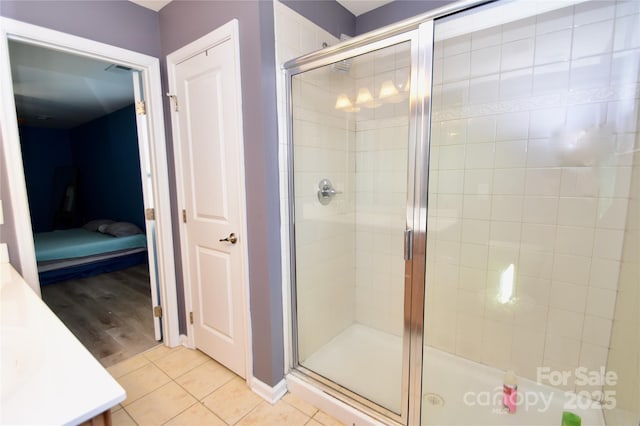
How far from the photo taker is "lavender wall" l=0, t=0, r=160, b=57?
150 cm

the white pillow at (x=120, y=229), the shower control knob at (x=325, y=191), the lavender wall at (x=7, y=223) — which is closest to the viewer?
the lavender wall at (x=7, y=223)

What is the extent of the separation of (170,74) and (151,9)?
447 mm

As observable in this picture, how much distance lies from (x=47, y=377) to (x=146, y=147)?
176 cm

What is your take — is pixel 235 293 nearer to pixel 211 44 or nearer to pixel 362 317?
pixel 362 317

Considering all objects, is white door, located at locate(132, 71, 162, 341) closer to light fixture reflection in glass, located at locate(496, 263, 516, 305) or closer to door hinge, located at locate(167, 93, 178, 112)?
door hinge, located at locate(167, 93, 178, 112)

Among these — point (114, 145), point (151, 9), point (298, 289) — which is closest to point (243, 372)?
point (298, 289)

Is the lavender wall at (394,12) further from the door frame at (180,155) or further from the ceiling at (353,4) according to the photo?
the door frame at (180,155)

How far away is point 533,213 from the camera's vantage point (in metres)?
1.65

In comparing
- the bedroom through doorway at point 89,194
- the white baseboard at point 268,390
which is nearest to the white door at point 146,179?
the bedroom through doorway at point 89,194

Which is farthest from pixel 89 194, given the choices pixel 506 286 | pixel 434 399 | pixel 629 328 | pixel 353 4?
pixel 629 328

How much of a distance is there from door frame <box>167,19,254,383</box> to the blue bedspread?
242cm

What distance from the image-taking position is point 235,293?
182 centimetres

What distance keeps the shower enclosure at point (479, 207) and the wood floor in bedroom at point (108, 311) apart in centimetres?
144

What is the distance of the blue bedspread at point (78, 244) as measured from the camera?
11.3 feet
